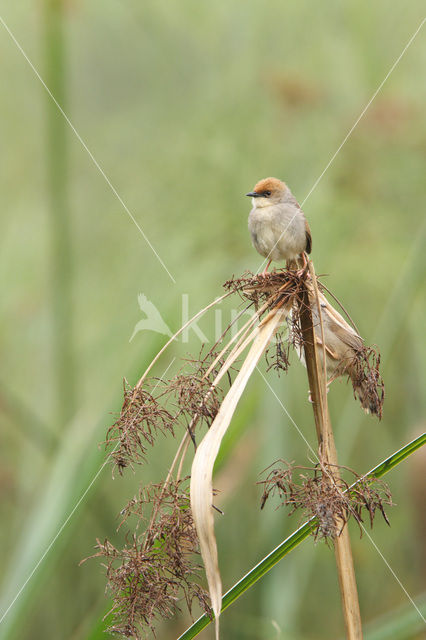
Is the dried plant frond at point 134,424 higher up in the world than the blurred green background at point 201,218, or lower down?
lower down

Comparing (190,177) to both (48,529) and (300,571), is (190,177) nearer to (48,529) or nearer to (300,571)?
(300,571)

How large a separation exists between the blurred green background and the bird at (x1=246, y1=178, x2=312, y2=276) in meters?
0.30

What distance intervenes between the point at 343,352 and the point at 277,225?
3.04 feet

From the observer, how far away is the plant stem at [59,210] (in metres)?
2.60

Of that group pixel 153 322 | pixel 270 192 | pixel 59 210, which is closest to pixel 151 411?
pixel 153 322

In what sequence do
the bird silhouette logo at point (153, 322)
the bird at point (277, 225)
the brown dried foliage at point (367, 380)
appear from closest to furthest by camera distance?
1. the brown dried foliage at point (367, 380)
2. the bird silhouette logo at point (153, 322)
3. the bird at point (277, 225)

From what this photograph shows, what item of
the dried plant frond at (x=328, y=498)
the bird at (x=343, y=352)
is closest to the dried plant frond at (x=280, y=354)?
the bird at (x=343, y=352)

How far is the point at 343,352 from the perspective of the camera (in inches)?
56.7

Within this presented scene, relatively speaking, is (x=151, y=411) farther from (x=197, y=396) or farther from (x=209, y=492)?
(x=209, y=492)

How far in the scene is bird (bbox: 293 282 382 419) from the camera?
1.38 m

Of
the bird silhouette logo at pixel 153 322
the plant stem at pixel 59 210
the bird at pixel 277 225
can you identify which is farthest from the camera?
the plant stem at pixel 59 210

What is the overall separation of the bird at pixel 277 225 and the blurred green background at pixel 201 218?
0.99 feet

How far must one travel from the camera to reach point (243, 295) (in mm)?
1432

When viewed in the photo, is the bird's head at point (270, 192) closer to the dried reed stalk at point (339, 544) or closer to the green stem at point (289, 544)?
the dried reed stalk at point (339, 544)
